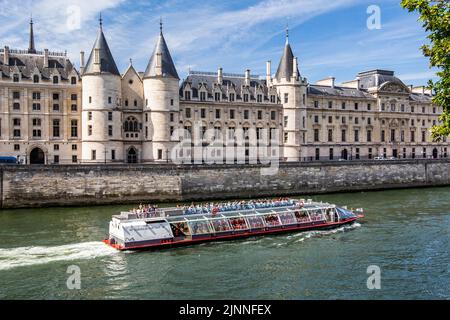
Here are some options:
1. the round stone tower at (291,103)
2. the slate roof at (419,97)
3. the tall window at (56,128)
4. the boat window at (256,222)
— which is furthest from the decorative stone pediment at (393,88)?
the boat window at (256,222)

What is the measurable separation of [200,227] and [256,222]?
4.46m

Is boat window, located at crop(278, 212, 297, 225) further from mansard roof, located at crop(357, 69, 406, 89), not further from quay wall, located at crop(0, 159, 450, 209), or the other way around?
mansard roof, located at crop(357, 69, 406, 89)

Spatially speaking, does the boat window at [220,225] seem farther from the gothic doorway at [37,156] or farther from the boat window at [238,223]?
the gothic doorway at [37,156]

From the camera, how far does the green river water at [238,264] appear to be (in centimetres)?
2178

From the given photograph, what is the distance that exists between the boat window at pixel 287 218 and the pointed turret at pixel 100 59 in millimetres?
30657

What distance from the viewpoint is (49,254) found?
89.1 feet

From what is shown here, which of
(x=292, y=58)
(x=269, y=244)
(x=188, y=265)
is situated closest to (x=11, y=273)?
(x=188, y=265)

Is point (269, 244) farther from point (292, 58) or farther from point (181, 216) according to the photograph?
point (292, 58)

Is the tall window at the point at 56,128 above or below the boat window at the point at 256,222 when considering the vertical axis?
above

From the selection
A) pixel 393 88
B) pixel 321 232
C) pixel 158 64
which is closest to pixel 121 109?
pixel 158 64

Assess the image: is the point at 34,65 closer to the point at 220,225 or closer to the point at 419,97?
the point at 220,225

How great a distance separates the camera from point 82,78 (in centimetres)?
5734
